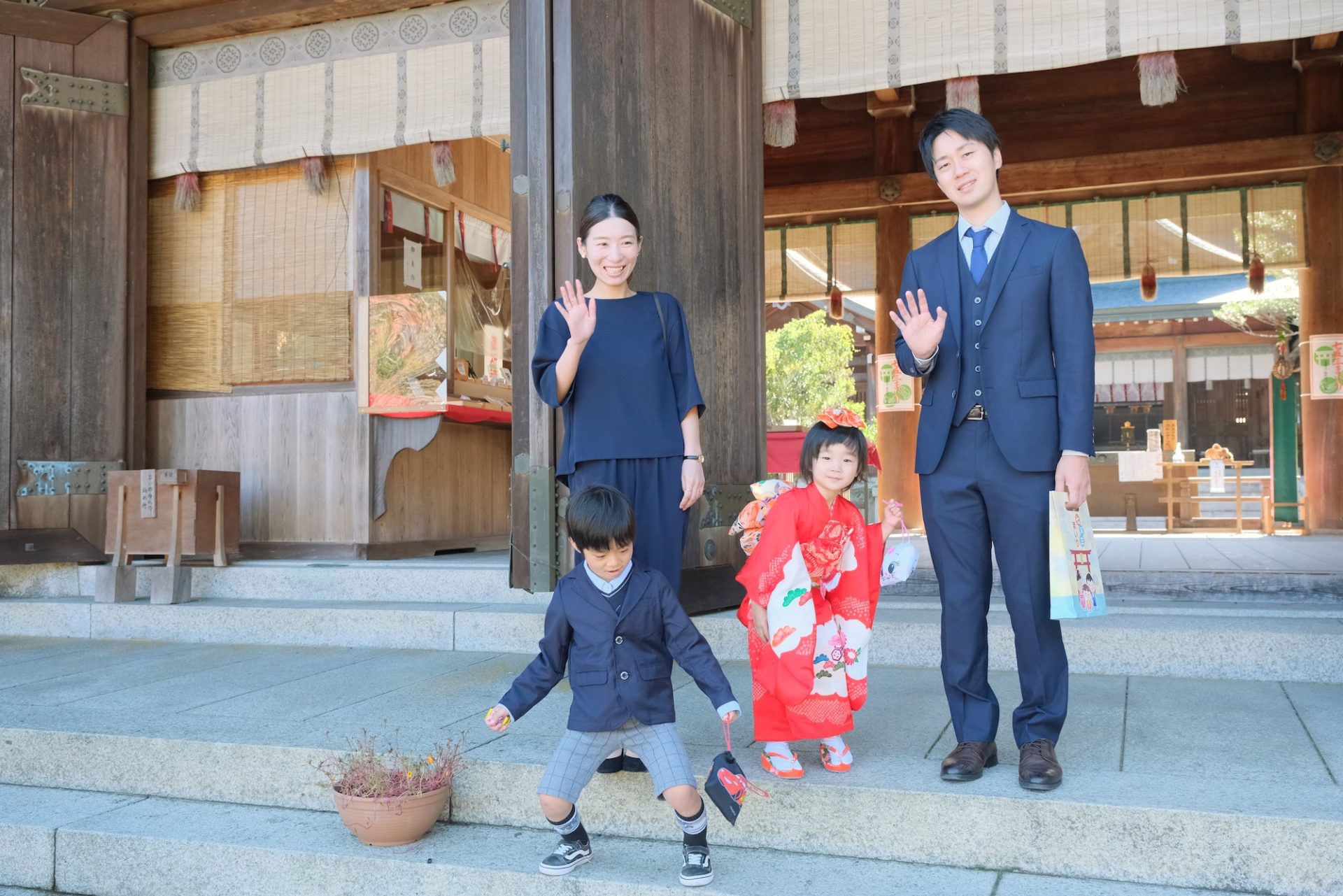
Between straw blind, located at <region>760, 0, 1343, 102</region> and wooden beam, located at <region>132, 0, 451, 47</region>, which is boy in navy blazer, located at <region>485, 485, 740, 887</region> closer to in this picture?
straw blind, located at <region>760, 0, 1343, 102</region>

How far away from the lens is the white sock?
2.72 m

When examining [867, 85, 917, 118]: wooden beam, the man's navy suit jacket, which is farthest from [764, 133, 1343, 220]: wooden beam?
the man's navy suit jacket

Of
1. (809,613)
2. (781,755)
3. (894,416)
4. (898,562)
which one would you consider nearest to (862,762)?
(781,755)

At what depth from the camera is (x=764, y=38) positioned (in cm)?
496

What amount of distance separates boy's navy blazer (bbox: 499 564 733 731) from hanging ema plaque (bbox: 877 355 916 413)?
738 centimetres

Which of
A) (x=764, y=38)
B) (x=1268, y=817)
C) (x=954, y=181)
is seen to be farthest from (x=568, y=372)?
(x=764, y=38)

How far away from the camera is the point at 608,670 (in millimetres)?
2537

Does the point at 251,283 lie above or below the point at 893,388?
above

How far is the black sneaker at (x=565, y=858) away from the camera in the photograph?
2.47 metres

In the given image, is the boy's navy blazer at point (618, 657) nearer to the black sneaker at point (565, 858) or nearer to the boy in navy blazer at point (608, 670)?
the boy in navy blazer at point (608, 670)

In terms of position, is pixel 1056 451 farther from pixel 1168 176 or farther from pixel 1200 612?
pixel 1168 176

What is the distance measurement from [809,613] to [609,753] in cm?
63

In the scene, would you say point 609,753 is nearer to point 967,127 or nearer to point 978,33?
point 967,127

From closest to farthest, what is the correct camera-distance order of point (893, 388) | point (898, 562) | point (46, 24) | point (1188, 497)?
point (898, 562) → point (46, 24) → point (893, 388) → point (1188, 497)
